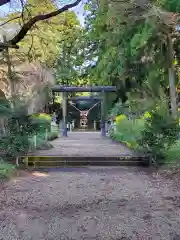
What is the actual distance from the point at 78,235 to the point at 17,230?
2.81ft

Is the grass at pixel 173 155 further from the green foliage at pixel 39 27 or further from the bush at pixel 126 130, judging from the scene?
the green foliage at pixel 39 27

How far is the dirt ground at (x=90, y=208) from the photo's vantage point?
5023 millimetres

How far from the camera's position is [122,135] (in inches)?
782

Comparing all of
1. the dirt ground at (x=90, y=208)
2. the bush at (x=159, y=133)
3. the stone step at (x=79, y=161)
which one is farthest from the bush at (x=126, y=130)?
the dirt ground at (x=90, y=208)

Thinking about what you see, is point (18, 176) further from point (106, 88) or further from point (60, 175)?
point (106, 88)

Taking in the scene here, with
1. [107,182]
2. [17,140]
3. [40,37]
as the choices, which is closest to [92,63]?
[40,37]

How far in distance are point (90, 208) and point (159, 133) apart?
17.8 feet

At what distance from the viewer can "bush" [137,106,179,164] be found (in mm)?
11180

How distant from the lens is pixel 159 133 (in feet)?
37.0

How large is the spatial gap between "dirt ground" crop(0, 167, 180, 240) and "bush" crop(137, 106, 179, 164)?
1890 mm

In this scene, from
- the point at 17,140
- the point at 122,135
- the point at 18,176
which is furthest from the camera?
the point at 122,135

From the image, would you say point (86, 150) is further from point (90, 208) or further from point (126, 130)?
point (90, 208)

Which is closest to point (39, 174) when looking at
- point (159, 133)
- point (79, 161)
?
point (79, 161)

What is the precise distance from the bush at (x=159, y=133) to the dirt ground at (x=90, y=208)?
1890 mm
